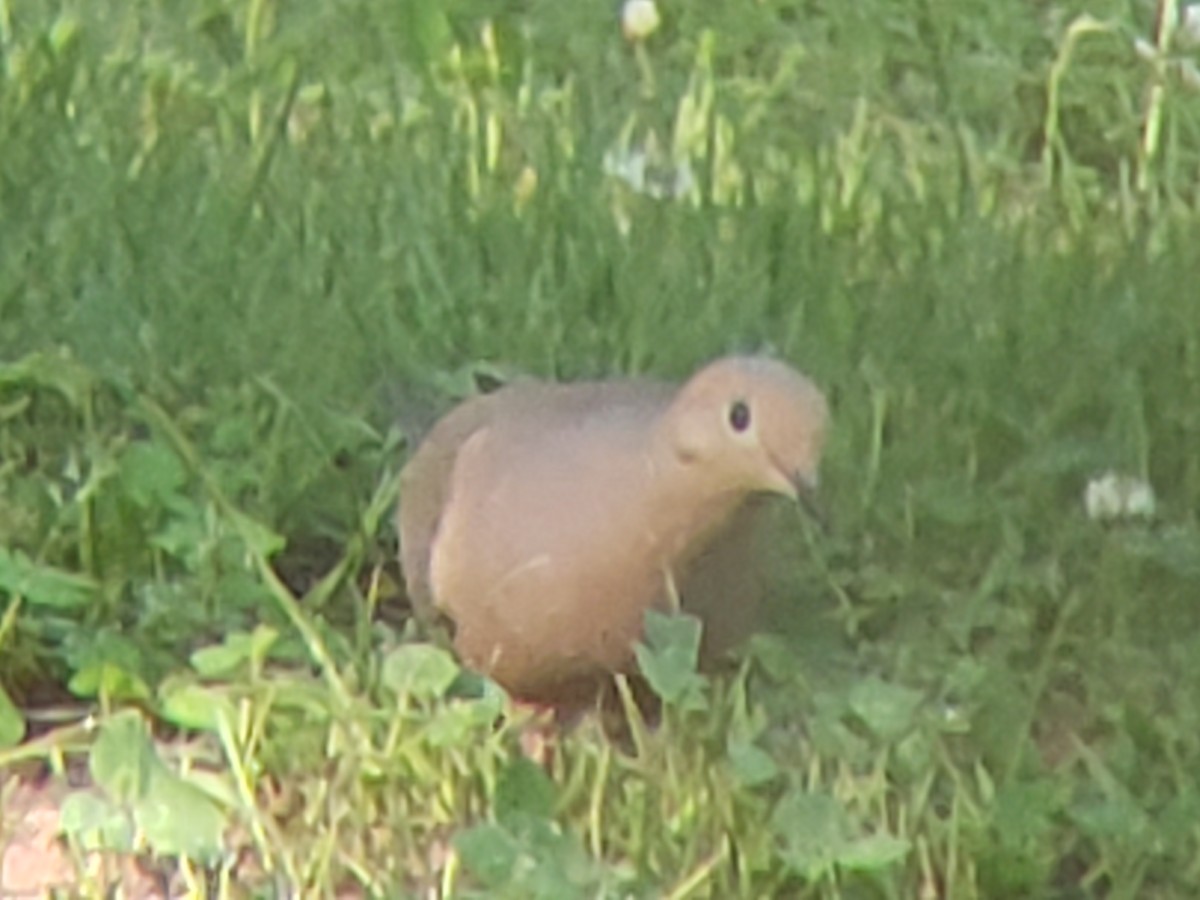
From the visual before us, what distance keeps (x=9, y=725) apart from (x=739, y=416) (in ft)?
2.39

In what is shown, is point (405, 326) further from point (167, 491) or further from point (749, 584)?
point (749, 584)

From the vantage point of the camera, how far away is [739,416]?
6.83 feet

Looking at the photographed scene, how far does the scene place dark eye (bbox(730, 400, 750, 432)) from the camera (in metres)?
2.08

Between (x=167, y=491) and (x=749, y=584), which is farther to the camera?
(x=167, y=491)

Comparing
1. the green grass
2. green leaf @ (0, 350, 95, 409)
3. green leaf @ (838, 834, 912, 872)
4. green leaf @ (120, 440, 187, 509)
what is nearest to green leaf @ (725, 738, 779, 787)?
the green grass

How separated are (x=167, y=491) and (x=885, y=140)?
1.19 m

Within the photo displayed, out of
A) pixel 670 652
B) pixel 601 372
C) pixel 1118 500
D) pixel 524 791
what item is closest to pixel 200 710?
pixel 524 791

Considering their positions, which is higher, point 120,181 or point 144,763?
point 120,181

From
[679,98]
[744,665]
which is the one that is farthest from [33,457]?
[679,98]

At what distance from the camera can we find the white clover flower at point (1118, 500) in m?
2.63

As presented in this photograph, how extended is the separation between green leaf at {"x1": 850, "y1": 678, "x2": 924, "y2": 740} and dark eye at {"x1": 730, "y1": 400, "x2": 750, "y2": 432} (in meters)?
0.35

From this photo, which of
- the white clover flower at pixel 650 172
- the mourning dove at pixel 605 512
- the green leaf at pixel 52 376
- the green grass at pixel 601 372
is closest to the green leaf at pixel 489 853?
the green grass at pixel 601 372

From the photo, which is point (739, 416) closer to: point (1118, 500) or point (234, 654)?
point (234, 654)

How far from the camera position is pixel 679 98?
337cm
